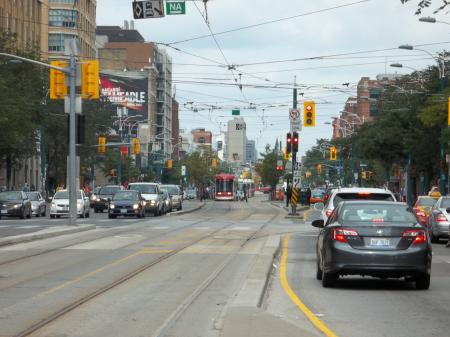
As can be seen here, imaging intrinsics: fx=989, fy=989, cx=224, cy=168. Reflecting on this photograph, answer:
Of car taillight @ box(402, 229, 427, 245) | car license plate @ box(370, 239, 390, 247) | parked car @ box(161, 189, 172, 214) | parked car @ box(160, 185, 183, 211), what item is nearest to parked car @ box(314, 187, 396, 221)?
car taillight @ box(402, 229, 427, 245)

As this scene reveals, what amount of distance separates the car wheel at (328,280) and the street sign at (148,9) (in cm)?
1590

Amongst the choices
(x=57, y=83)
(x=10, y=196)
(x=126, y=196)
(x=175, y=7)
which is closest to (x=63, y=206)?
(x=10, y=196)

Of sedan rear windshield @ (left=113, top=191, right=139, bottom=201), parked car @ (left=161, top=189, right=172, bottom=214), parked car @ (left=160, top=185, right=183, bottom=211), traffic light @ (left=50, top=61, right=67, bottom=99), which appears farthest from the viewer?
parked car @ (left=160, top=185, right=183, bottom=211)

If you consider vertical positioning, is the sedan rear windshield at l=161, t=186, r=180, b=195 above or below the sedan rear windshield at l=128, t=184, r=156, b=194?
below

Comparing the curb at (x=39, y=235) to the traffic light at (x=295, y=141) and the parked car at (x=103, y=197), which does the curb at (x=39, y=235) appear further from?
the parked car at (x=103, y=197)

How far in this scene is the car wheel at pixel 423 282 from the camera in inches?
647

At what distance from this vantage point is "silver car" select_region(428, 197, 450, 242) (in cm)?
3244

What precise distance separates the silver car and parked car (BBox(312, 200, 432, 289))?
629 inches

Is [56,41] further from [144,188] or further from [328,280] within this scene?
[328,280]

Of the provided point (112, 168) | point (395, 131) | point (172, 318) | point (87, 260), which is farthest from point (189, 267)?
point (112, 168)

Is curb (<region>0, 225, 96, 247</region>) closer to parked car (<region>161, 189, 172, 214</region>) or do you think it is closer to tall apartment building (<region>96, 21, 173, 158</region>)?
parked car (<region>161, 189, 172, 214</region>)

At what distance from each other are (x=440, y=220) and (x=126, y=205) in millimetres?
24755

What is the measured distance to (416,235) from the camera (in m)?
16.1

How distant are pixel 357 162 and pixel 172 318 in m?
94.4
